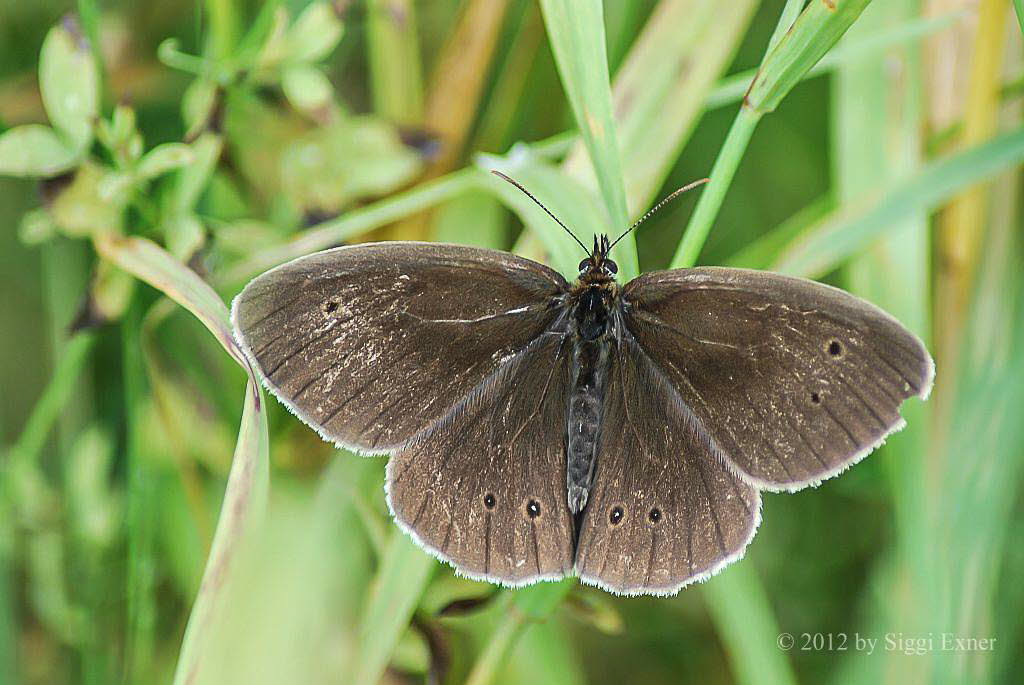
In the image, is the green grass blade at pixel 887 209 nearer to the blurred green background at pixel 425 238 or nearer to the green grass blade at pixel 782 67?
the blurred green background at pixel 425 238

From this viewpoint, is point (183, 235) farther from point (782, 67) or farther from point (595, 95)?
point (782, 67)

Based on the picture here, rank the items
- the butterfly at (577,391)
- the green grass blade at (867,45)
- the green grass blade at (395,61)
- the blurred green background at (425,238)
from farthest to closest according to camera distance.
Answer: the green grass blade at (395,61) → the green grass blade at (867,45) → the blurred green background at (425,238) → the butterfly at (577,391)

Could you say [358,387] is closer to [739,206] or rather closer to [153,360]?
[153,360]

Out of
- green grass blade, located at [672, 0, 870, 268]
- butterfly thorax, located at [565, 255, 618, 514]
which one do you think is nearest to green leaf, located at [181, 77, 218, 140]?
butterfly thorax, located at [565, 255, 618, 514]

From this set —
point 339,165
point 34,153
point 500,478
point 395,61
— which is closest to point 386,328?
point 500,478

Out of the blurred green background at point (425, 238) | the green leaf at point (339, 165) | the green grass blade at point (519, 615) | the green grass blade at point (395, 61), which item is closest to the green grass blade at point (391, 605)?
the blurred green background at point (425, 238)

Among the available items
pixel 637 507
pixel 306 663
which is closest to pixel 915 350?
pixel 637 507
